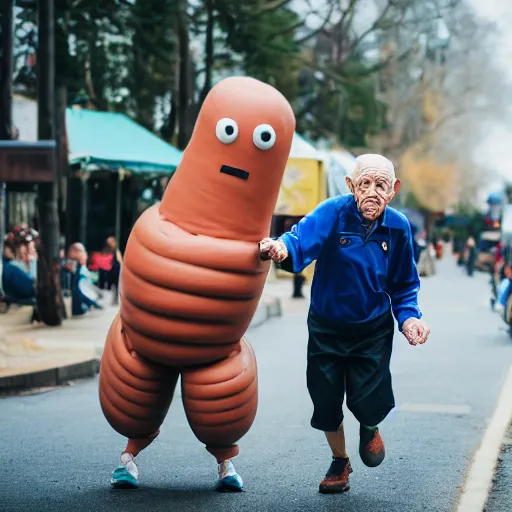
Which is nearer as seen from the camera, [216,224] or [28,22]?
[216,224]

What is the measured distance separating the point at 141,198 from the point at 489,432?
18.9 metres

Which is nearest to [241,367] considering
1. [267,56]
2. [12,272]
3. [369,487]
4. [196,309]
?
[196,309]

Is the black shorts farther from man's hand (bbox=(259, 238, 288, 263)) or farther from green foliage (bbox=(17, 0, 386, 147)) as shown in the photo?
green foliage (bbox=(17, 0, 386, 147))

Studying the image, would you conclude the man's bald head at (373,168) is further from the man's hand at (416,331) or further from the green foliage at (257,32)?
the green foliage at (257,32)

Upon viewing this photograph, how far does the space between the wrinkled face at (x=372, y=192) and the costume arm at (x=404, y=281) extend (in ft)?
0.73

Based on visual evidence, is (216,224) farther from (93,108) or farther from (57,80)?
(93,108)

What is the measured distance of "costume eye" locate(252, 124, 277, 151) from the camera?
529 cm

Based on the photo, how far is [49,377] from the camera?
9.71m

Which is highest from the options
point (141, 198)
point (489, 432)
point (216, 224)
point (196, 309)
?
point (216, 224)

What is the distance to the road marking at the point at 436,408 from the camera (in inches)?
339

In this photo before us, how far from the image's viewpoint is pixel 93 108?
25.2 meters

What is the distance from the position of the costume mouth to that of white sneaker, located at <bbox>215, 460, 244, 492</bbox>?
4.83 feet

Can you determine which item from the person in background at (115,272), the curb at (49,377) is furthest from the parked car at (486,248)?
the curb at (49,377)

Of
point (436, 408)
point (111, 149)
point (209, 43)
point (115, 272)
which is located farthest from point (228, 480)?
point (209, 43)
